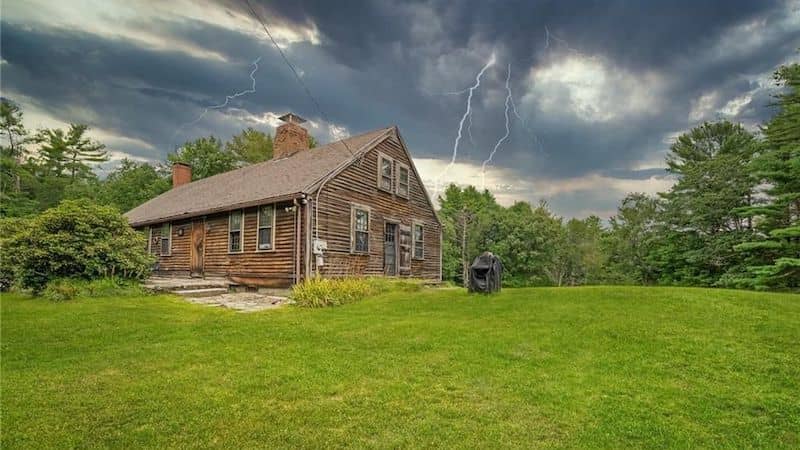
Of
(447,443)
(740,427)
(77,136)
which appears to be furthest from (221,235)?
(77,136)

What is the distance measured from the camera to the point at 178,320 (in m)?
7.79

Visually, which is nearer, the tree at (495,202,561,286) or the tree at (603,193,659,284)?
the tree at (603,193,659,284)

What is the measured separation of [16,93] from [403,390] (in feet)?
32.1

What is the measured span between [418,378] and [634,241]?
86.3 ft

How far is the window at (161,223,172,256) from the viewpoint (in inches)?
707

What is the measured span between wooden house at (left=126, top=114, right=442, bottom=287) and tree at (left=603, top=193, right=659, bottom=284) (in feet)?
47.0

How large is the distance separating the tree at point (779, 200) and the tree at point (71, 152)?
5078 cm

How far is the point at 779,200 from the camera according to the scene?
1717 centimetres

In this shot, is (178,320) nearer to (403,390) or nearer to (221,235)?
(403,390)

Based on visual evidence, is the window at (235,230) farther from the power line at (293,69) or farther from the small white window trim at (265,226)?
the power line at (293,69)

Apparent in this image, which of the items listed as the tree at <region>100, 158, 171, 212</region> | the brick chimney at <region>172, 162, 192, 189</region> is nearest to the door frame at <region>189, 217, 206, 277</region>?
the brick chimney at <region>172, 162, 192, 189</region>

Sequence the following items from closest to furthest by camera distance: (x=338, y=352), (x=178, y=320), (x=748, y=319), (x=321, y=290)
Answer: (x=338, y=352)
(x=748, y=319)
(x=178, y=320)
(x=321, y=290)

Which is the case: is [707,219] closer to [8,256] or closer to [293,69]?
[293,69]

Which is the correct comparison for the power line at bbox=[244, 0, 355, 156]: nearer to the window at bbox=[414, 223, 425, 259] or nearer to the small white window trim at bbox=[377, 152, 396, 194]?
the small white window trim at bbox=[377, 152, 396, 194]
